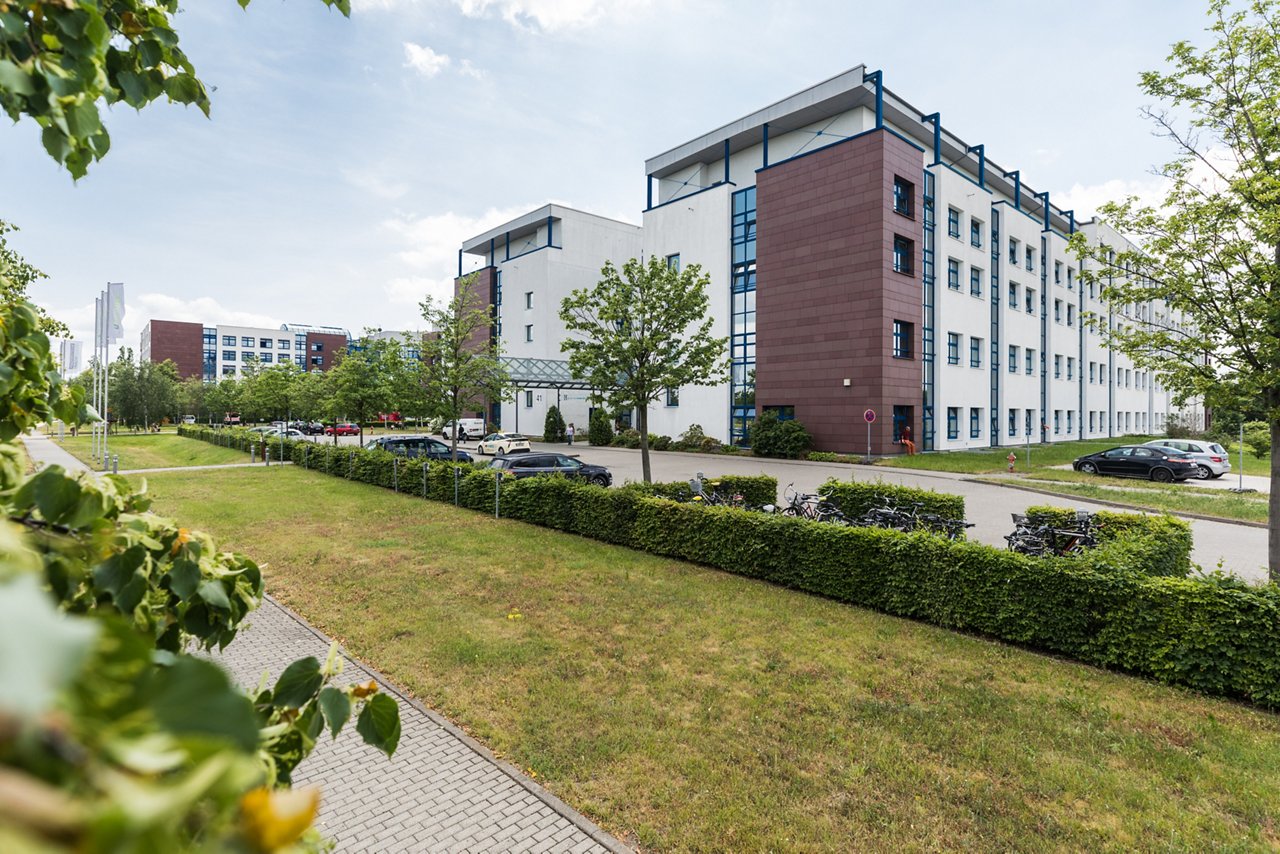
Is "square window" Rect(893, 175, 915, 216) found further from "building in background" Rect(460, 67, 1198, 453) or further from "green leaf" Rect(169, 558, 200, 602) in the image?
"green leaf" Rect(169, 558, 200, 602)

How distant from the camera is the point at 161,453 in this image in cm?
3781

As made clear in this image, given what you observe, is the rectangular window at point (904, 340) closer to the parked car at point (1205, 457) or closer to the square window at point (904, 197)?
the square window at point (904, 197)

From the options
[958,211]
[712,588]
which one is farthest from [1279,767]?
[958,211]

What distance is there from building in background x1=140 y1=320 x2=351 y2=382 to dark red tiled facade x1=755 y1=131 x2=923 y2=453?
78.0 meters

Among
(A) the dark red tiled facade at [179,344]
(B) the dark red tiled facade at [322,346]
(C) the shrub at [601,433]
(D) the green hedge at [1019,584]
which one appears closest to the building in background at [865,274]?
(C) the shrub at [601,433]

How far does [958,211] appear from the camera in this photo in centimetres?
3647

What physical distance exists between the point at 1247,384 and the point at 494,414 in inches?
2069

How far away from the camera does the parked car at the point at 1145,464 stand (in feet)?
77.7

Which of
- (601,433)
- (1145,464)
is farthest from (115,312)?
(1145,464)

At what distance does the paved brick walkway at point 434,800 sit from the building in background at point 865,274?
28.5 m

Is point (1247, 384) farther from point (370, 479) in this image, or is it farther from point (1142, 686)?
point (370, 479)

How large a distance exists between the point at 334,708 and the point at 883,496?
44.8 ft

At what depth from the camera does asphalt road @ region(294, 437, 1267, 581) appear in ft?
40.9

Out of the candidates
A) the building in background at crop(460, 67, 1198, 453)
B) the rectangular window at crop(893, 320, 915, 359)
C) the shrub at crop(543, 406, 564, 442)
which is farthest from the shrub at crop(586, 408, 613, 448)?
the rectangular window at crop(893, 320, 915, 359)
